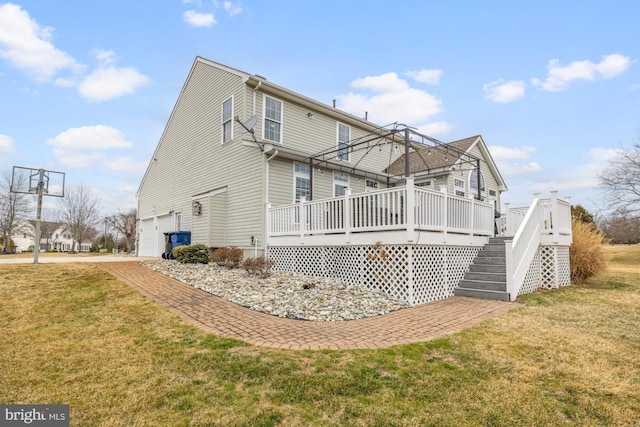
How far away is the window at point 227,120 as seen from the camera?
41.0 ft

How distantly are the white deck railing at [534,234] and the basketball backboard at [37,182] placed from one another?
15342 millimetres

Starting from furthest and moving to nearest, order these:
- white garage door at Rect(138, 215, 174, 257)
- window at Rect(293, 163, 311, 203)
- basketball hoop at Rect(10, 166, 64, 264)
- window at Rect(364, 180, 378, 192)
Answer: white garage door at Rect(138, 215, 174, 257), window at Rect(364, 180, 378, 192), window at Rect(293, 163, 311, 203), basketball hoop at Rect(10, 166, 64, 264)

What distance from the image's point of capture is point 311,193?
36.6 ft

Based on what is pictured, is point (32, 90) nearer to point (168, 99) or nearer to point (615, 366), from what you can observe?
point (168, 99)

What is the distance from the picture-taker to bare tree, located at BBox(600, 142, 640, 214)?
24.2m

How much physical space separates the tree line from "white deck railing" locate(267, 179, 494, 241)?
23.6 meters

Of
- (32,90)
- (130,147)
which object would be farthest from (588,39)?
(130,147)

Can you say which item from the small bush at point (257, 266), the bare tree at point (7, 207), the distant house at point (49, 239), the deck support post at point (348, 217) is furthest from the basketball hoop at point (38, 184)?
the distant house at point (49, 239)

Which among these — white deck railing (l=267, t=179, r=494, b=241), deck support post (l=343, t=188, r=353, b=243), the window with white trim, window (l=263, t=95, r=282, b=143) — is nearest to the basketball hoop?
the window with white trim

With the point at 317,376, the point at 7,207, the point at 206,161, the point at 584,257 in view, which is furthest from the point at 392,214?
the point at 7,207

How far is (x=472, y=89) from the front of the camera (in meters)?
13.2

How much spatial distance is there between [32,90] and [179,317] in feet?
41.7

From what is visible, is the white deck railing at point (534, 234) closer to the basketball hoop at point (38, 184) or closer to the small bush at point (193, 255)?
the small bush at point (193, 255)

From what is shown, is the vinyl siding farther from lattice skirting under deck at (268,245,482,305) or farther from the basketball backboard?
the basketball backboard
